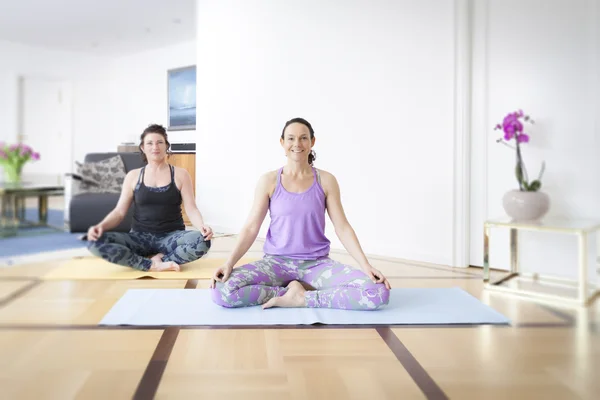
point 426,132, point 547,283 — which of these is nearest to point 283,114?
point 426,132

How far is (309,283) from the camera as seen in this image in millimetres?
2057

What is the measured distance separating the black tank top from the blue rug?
660mm

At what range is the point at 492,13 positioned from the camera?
2727mm

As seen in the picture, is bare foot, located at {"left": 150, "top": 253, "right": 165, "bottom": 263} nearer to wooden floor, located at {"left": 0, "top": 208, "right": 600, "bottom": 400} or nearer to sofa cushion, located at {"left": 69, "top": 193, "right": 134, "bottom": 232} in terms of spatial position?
sofa cushion, located at {"left": 69, "top": 193, "right": 134, "bottom": 232}

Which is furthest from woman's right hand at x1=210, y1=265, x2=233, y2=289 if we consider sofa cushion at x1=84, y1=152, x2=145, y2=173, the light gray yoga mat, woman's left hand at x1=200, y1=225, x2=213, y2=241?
sofa cushion at x1=84, y1=152, x2=145, y2=173

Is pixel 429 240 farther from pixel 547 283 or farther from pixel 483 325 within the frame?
pixel 483 325

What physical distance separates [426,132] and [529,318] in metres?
1.35

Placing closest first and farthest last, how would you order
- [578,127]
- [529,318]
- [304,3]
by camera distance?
1. [529,318]
2. [578,127]
3. [304,3]

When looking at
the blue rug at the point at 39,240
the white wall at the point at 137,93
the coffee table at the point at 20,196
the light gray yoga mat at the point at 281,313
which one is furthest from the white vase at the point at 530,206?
the blue rug at the point at 39,240

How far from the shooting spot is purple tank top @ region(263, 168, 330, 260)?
203 centimetres

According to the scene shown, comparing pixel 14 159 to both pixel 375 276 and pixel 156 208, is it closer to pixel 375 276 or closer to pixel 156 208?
pixel 156 208

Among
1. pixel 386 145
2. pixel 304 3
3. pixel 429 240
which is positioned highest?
pixel 304 3

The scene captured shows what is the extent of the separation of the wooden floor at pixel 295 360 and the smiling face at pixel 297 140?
668 mm

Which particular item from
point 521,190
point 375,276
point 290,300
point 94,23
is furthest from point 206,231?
point 94,23
